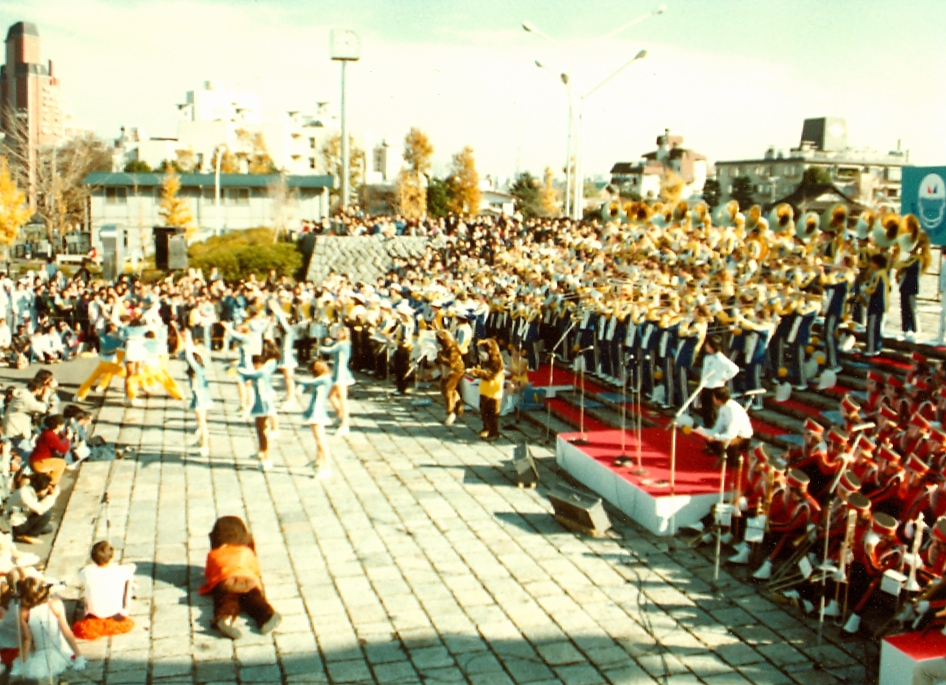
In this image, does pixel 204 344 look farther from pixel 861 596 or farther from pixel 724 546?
pixel 861 596

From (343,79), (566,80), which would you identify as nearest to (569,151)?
(566,80)

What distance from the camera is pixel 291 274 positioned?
35500 millimetres

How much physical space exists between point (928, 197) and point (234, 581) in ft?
41.9

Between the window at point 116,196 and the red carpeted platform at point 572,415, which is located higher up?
the window at point 116,196

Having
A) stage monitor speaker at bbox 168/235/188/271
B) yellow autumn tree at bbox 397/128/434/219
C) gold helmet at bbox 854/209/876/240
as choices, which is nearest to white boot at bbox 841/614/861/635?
gold helmet at bbox 854/209/876/240

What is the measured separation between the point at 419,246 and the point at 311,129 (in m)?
58.6

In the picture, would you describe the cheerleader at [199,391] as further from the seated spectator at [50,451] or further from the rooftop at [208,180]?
the rooftop at [208,180]

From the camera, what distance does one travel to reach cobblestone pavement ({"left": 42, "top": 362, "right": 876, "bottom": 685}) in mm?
6898

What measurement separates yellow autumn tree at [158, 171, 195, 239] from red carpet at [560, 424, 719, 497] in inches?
1466

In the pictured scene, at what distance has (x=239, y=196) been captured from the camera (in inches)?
1978

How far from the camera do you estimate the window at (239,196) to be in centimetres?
5006

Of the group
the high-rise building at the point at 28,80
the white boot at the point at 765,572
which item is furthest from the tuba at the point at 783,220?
the high-rise building at the point at 28,80

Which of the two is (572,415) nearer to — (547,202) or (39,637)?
(39,637)

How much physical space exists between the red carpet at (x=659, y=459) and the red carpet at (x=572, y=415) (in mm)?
882
